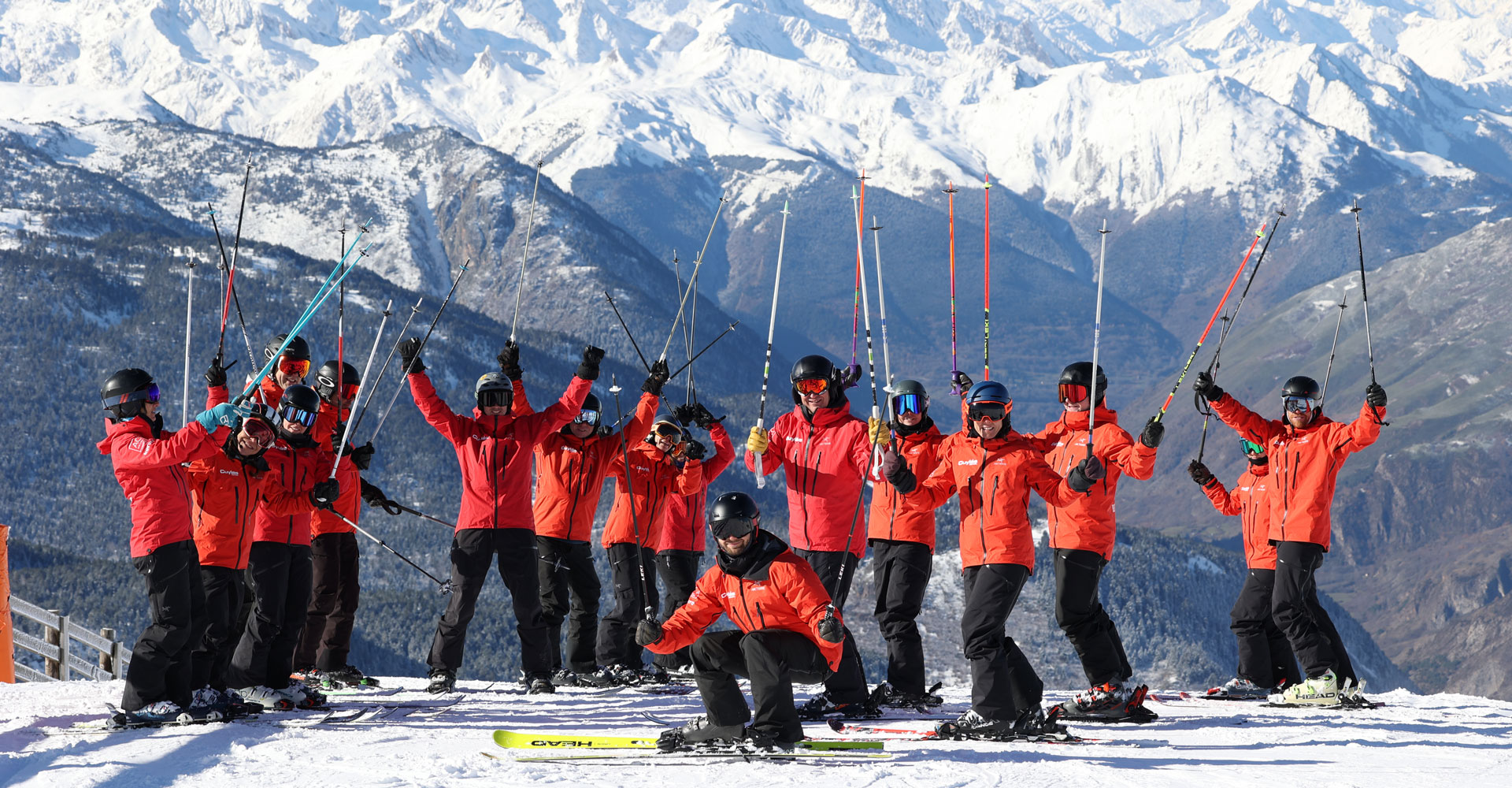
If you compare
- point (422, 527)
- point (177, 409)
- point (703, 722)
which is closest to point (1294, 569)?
point (703, 722)

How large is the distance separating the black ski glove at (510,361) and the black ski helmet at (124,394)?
2.75 m

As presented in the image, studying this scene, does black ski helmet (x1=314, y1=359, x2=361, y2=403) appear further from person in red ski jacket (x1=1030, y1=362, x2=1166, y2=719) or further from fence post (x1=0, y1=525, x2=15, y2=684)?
person in red ski jacket (x1=1030, y1=362, x2=1166, y2=719)

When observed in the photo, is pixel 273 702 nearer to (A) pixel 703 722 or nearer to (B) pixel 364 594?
(A) pixel 703 722

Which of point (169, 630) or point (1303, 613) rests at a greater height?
point (169, 630)

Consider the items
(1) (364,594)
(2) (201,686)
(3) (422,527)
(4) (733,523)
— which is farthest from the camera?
(3) (422,527)

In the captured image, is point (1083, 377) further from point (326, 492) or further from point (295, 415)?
point (295, 415)

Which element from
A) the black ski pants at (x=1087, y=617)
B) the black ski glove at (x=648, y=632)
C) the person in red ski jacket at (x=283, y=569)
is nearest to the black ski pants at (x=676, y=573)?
the person in red ski jacket at (x=283, y=569)

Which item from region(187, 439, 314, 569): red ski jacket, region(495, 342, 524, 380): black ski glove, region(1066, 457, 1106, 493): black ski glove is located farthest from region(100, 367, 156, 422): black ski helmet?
region(1066, 457, 1106, 493): black ski glove

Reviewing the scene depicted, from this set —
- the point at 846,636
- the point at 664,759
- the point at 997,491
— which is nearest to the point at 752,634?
the point at 664,759

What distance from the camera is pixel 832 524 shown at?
974cm

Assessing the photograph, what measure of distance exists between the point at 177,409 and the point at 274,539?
14137 cm

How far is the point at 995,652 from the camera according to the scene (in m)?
8.15

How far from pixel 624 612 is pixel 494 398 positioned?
2067mm

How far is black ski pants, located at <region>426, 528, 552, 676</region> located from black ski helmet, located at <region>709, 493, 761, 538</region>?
2.89 m
